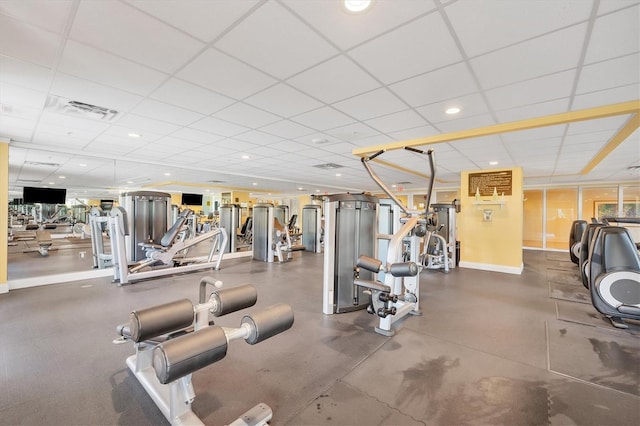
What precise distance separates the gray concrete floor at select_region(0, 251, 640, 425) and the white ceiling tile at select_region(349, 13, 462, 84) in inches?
92.8

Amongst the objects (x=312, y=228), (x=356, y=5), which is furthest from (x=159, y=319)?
(x=312, y=228)

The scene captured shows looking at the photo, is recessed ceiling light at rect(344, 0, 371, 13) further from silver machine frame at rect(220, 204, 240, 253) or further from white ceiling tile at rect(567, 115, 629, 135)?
silver machine frame at rect(220, 204, 240, 253)

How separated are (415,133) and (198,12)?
3072mm

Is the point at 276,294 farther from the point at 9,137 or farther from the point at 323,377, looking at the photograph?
the point at 9,137

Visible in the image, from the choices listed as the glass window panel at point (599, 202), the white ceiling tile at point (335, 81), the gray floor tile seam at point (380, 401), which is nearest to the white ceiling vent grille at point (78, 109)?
the white ceiling tile at point (335, 81)

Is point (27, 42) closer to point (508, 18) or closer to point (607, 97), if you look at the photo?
point (508, 18)

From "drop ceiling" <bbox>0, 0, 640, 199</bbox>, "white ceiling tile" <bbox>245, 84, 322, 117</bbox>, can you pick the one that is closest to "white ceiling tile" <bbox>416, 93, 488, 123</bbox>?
"drop ceiling" <bbox>0, 0, 640, 199</bbox>

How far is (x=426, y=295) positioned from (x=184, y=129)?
425 centimetres

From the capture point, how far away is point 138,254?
561cm

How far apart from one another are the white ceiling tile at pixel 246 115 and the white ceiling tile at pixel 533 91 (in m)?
2.33

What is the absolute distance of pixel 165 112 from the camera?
10.3 ft

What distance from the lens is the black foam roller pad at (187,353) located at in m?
0.90

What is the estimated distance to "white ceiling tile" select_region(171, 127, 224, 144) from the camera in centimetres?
389

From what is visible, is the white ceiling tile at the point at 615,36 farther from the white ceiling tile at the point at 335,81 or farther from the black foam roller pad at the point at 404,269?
the black foam roller pad at the point at 404,269
